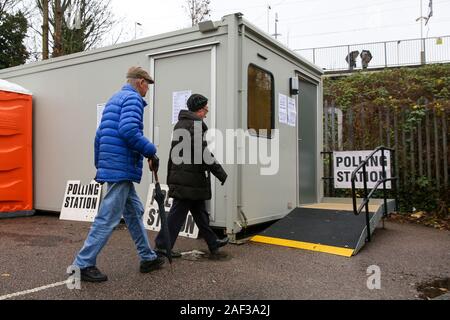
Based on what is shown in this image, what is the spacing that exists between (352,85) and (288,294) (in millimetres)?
11546

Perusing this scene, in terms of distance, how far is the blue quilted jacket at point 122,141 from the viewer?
361 centimetres

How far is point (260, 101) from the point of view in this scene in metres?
5.97

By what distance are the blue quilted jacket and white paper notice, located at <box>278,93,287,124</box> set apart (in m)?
3.11

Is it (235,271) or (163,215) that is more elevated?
(163,215)

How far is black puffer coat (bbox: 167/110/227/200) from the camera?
14.1 feet

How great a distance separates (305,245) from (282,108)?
7.67 ft

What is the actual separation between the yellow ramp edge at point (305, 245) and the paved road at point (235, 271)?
0.39ft

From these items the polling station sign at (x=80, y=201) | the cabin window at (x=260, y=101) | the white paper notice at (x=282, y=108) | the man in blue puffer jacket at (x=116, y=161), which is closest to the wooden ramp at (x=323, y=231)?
the cabin window at (x=260, y=101)

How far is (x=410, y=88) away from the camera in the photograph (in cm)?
1172

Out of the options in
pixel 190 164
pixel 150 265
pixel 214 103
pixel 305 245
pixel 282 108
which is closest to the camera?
pixel 150 265

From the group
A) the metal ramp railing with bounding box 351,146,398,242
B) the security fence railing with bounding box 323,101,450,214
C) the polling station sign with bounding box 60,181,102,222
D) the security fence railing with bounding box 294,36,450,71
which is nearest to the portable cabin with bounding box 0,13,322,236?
the polling station sign with bounding box 60,181,102,222

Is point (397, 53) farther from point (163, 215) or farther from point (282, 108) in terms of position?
point (163, 215)

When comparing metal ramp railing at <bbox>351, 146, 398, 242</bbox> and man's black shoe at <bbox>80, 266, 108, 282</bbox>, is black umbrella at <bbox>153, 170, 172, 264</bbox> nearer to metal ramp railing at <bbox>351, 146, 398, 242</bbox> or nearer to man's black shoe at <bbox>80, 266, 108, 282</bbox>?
man's black shoe at <bbox>80, 266, 108, 282</bbox>

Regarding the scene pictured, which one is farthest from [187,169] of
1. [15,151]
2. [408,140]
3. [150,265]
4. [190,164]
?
[408,140]
